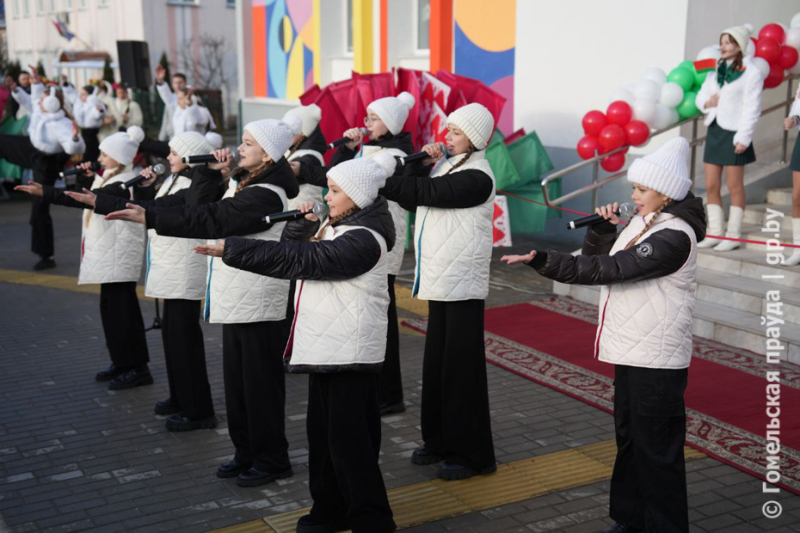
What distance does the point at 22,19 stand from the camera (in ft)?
152

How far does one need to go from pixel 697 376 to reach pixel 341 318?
3.61m

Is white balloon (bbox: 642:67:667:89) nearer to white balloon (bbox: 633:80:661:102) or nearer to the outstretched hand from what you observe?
white balloon (bbox: 633:80:661:102)

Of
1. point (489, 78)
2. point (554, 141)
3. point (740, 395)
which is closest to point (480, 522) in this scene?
point (740, 395)

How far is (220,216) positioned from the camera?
192 inches

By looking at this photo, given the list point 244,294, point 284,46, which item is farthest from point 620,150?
point 284,46

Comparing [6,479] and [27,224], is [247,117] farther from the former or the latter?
[6,479]

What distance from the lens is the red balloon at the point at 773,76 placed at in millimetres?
8820

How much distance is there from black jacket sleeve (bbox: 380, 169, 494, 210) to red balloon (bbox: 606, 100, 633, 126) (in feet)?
14.9

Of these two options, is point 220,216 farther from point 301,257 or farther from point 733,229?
point 733,229

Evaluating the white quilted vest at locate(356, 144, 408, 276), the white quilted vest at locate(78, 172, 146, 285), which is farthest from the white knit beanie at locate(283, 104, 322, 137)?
the white quilted vest at locate(78, 172, 146, 285)

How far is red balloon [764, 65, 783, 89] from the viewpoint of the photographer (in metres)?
8.82

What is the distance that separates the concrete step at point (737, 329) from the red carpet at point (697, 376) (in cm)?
8

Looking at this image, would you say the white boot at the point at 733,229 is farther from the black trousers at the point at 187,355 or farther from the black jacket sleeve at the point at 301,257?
the black jacket sleeve at the point at 301,257

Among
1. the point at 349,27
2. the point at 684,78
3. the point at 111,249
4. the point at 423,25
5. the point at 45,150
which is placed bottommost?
the point at 111,249
